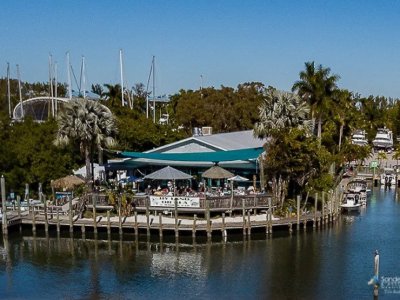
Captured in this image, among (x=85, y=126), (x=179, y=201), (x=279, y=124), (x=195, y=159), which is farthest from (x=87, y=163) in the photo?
(x=279, y=124)

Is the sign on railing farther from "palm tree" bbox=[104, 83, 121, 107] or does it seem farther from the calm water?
"palm tree" bbox=[104, 83, 121, 107]

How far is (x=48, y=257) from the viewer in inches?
→ 1487

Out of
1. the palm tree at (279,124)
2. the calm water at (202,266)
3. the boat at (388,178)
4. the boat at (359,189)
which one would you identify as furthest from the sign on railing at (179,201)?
the boat at (388,178)

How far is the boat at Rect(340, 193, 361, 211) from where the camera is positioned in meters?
54.1

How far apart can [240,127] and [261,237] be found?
Answer: 48.6 meters

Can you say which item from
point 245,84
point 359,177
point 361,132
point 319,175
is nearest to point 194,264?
point 319,175

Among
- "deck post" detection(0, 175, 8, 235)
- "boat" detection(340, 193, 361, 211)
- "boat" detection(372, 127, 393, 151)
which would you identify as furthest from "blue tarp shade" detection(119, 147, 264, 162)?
"boat" detection(372, 127, 393, 151)

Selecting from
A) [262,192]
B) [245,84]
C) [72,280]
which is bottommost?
[72,280]

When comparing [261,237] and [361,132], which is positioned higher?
[361,132]

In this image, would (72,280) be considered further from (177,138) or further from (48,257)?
(177,138)

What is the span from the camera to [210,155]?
166 ft

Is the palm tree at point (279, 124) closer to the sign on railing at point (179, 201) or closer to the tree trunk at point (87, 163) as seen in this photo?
the sign on railing at point (179, 201)

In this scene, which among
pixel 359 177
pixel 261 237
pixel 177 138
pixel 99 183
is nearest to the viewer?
pixel 261 237

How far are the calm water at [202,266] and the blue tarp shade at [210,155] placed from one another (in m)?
9.50
